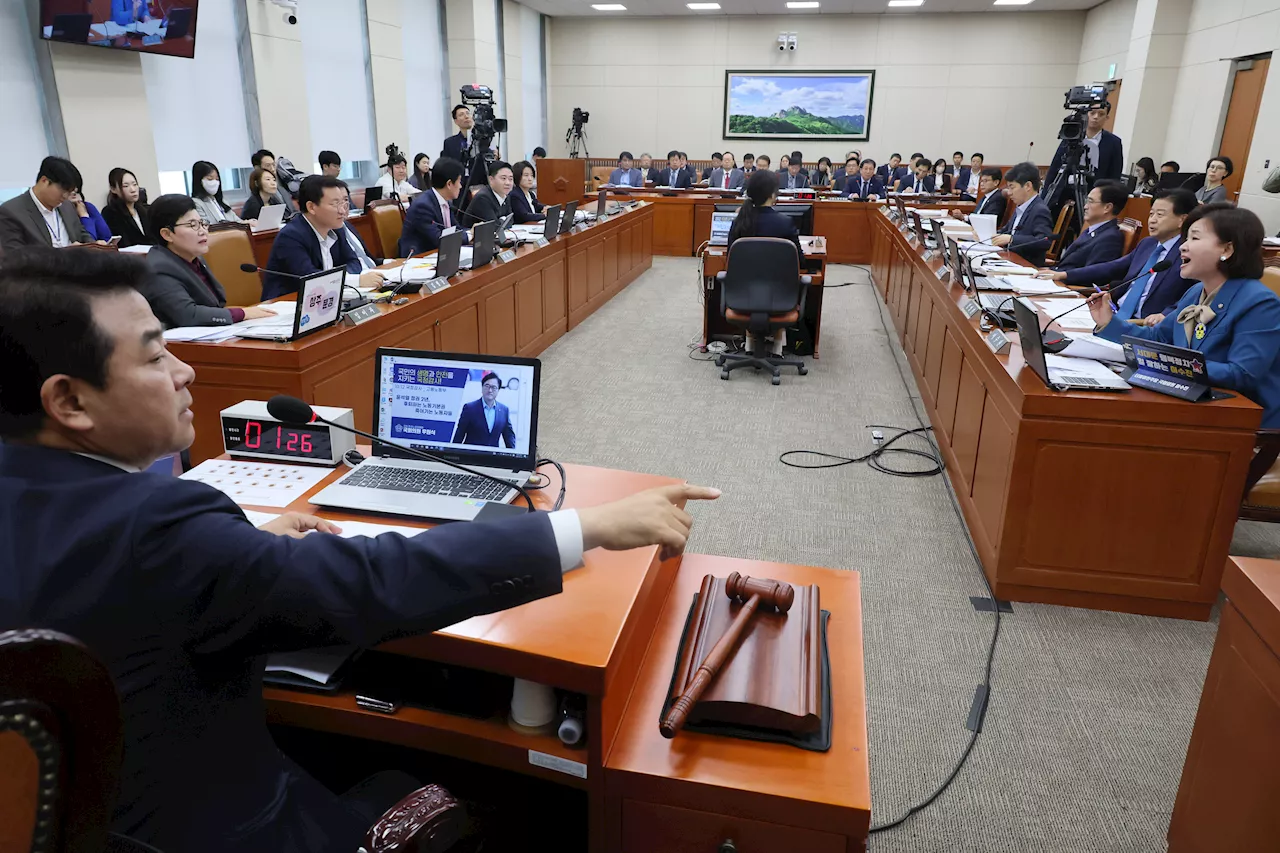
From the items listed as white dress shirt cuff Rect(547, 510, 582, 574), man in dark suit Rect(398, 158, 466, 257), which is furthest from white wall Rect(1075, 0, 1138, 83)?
white dress shirt cuff Rect(547, 510, 582, 574)

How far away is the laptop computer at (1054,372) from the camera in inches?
95.0

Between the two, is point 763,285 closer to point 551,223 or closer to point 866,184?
point 551,223

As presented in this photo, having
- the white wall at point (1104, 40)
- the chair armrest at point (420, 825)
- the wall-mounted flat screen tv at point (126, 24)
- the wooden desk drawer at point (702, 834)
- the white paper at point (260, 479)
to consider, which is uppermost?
the white wall at point (1104, 40)

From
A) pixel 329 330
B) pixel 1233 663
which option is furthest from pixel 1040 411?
pixel 329 330

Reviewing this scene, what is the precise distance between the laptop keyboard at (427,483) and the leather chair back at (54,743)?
1.05 metres

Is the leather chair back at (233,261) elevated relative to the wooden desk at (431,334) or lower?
elevated

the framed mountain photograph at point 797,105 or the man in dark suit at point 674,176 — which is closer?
the man in dark suit at point 674,176

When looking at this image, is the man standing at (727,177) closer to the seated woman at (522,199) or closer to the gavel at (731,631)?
the seated woman at (522,199)

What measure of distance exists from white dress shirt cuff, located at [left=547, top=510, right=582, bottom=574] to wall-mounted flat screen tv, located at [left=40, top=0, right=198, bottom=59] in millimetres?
6100

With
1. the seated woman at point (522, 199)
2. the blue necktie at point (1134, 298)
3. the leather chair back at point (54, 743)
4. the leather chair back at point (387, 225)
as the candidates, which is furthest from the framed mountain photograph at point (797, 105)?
the leather chair back at point (54, 743)

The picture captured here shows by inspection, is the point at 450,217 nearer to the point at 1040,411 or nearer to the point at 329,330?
the point at 329,330

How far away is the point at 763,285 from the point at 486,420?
10.7ft

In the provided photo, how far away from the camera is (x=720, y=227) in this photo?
5.76 meters

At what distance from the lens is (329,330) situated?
2.87 metres
